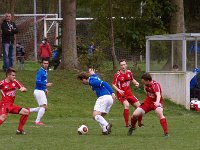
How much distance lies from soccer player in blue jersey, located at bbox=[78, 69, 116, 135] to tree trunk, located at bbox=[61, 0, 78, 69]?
14.6m

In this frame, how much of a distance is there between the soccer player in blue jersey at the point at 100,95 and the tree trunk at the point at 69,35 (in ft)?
47.8

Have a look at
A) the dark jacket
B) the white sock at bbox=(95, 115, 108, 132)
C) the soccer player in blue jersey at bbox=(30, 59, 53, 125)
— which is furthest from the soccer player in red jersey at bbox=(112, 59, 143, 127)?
the dark jacket

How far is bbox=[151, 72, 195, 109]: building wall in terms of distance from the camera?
28.9m

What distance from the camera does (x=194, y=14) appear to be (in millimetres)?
40312

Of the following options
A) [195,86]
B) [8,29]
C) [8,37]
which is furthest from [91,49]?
[195,86]

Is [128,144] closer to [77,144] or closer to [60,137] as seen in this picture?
[77,144]

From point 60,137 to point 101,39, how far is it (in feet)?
62.4

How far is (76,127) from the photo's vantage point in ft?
69.6

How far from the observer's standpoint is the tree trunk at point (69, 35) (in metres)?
33.2

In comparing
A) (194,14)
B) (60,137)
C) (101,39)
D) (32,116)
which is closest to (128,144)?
(60,137)

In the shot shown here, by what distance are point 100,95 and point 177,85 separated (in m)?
10.7

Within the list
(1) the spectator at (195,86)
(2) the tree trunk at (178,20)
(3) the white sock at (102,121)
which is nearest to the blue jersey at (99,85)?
(3) the white sock at (102,121)


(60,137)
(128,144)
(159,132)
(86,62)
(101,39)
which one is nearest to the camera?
(128,144)

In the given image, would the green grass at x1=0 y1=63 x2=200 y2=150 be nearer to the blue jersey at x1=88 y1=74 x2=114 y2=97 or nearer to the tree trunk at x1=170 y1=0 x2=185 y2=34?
the blue jersey at x1=88 y1=74 x2=114 y2=97
